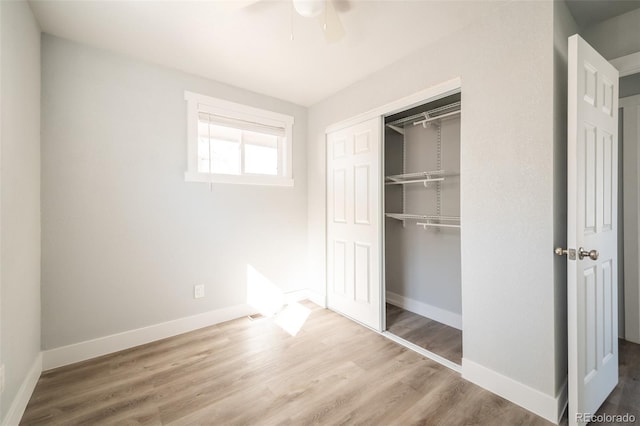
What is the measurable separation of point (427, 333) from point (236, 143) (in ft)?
9.26

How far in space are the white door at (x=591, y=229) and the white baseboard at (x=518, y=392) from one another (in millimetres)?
116

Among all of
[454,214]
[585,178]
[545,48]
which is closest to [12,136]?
[545,48]

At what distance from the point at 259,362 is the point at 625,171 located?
11.9 ft

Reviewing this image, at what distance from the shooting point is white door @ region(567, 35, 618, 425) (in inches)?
54.6

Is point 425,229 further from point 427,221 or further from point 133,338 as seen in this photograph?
point 133,338

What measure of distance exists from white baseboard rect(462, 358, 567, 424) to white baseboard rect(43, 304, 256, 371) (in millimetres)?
2201

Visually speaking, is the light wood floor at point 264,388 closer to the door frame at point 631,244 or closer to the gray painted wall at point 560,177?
the gray painted wall at point 560,177

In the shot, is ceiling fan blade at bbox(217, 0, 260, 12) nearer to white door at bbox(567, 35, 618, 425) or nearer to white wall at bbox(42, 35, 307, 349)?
white wall at bbox(42, 35, 307, 349)

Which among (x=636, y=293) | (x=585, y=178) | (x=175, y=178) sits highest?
(x=175, y=178)

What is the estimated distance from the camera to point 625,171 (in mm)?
2393

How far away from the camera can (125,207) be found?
230 cm

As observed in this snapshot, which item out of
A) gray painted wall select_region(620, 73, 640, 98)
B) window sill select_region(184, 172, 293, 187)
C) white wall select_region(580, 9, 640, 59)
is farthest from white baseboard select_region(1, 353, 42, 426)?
gray painted wall select_region(620, 73, 640, 98)

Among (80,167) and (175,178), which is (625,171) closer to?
(175,178)

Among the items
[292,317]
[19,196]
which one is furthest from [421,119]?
[19,196]
